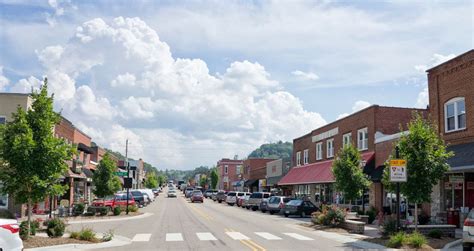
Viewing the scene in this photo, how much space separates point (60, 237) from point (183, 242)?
465 centimetres

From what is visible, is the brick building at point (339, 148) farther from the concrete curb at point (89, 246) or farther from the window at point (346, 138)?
the concrete curb at point (89, 246)

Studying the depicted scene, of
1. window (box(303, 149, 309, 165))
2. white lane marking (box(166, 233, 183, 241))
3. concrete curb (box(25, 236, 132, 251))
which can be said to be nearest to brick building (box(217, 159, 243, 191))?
window (box(303, 149, 309, 165))

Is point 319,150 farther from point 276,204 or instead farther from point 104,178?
point 104,178

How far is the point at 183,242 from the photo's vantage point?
18656 mm

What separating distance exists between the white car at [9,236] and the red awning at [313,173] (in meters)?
28.4

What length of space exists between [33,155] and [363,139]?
26.9 m

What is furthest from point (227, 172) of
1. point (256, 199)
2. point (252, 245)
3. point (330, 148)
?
point (252, 245)

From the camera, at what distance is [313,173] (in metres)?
48.2

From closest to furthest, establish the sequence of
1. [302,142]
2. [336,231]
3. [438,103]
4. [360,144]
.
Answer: [336,231], [438,103], [360,144], [302,142]

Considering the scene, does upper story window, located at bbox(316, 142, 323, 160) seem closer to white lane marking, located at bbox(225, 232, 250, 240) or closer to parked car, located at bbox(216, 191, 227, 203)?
parked car, located at bbox(216, 191, 227, 203)

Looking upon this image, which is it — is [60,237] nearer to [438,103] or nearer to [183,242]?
[183,242]

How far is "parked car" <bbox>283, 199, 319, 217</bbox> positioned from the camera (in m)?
38.5

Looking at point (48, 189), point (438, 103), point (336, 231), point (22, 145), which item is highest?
point (438, 103)

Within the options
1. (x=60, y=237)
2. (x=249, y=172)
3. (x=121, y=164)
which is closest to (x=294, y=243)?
(x=60, y=237)
